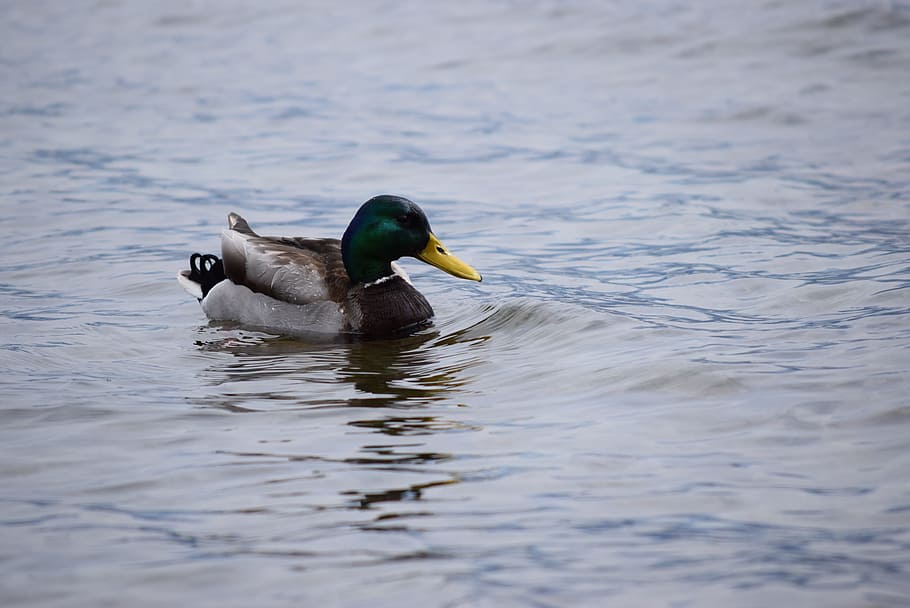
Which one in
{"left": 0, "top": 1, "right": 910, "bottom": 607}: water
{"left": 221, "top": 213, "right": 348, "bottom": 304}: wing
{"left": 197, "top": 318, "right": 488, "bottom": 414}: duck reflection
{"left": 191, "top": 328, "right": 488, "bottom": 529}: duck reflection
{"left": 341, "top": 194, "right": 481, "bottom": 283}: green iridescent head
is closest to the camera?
{"left": 0, "top": 1, "right": 910, "bottom": 607}: water

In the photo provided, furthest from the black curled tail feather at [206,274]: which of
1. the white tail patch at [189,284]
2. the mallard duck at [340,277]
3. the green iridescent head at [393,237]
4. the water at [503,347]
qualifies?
the green iridescent head at [393,237]

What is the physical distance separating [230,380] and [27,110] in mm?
11314

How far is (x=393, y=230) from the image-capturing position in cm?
807

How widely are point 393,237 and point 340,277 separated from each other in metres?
0.55

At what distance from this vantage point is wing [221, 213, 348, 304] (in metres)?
8.24

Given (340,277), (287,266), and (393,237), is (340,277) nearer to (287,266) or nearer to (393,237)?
(287,266)

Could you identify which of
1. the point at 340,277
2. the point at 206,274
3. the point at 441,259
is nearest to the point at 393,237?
the point at 441,259

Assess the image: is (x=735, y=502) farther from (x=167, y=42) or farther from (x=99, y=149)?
(x=167, y=42)

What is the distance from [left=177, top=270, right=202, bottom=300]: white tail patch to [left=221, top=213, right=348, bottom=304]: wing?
35cm

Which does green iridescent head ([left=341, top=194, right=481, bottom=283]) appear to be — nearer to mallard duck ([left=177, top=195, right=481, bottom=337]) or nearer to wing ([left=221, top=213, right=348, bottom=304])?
mallard duck ([left=177, top=195, right=481, bottom=337])

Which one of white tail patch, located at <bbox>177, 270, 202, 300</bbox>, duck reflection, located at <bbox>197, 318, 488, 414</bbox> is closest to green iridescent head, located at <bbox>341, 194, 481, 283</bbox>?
duck reflection, located at <bbox>197, 318, 488, 414</bbox>

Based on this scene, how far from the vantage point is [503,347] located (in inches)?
294

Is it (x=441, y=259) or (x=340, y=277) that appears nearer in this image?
(x=441, y=259)

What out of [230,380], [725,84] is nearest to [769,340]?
[230,380]
